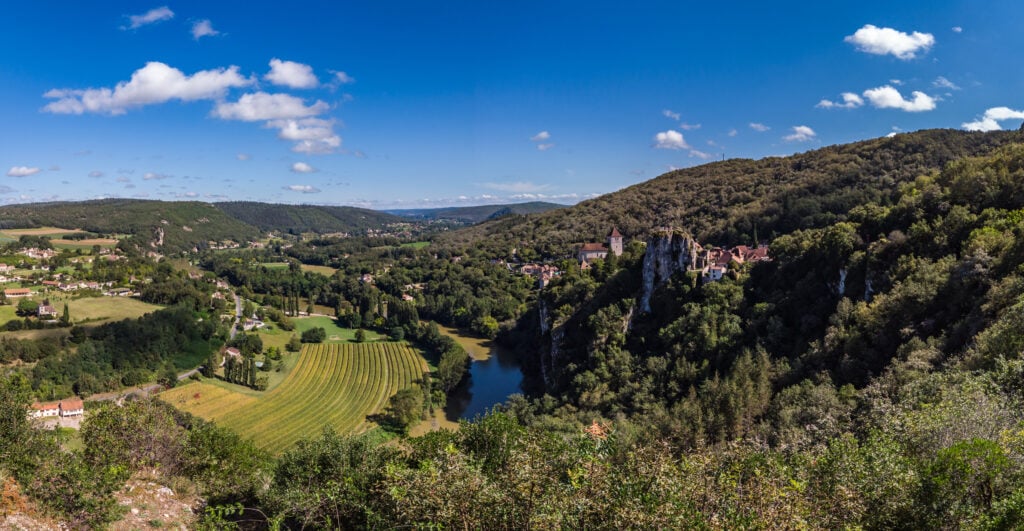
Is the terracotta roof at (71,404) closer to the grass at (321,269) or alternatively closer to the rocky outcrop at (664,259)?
the rocky outcrop at (664,259)

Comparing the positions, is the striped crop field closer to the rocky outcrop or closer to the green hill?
the rocky outcrop

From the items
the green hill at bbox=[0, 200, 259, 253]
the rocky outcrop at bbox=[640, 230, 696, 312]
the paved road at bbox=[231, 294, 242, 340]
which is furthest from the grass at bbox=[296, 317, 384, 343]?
the green hill at bbox=[0, 200, 259, 253]

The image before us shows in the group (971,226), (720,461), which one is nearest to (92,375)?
(720,461)

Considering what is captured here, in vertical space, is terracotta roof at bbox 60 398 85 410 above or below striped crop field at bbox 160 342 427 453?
above

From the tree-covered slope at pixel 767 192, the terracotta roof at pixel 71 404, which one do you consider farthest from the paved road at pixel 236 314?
the tree-covered slope at pixel 767 192

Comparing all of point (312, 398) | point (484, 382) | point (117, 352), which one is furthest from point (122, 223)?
point (484, 382)

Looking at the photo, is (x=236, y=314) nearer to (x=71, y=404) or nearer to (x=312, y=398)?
(x=71, y=404)

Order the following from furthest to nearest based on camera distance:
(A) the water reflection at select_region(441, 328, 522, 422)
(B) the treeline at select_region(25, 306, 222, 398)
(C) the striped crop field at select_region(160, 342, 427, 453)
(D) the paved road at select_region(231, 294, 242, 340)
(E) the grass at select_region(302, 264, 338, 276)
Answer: (E) the grass at select_region(302, 264, 338, 276) < (D) the paved road at select_region(231, 294, 242, 340) < (B) the treeline at select_region(25, 306, 222, 398) < (A) the water reflection at select_region(441, 328, 522, 422) < (C) the striped crop field at select_region(160, 342, 427, 453)
